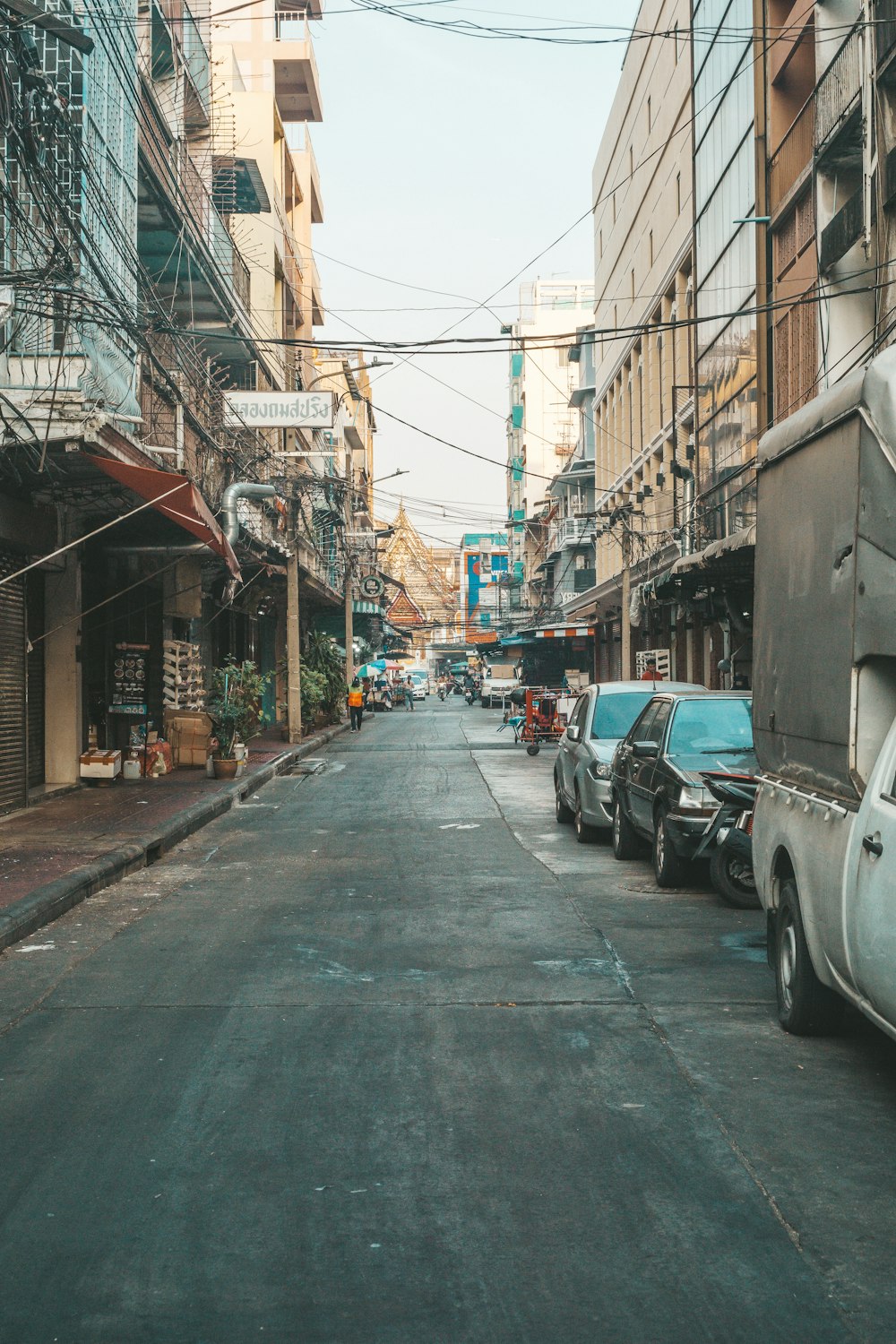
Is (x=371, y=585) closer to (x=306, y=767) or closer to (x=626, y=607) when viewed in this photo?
(x=626, y=607)

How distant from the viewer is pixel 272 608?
4481cm

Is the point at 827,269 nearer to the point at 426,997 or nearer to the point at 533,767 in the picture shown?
the point at 533,767

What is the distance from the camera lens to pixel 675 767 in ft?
38.6

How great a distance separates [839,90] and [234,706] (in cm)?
1388

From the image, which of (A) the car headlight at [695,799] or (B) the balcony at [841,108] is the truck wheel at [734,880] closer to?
(A) the car headlight at [695,799]

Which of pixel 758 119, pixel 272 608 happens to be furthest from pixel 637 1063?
pixel 272 608

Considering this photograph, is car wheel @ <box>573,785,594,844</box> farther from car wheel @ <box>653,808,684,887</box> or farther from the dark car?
car wheel @ <box>653,808,684,887</box>

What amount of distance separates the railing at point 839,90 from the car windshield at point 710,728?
10.4 m

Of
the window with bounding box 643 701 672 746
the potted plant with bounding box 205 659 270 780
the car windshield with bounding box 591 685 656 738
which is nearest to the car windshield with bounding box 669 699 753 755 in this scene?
the window with bounding box 643 701 672 746

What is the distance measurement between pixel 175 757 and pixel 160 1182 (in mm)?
21378

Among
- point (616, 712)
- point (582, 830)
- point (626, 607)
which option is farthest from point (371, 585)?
point (582, 830)

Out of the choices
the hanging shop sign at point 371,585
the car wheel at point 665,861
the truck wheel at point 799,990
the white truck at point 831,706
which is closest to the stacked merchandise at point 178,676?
the car wheel at point 665,861

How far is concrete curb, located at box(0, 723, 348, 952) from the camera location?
9.84m

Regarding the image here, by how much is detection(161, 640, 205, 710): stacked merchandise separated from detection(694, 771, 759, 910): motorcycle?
654 inches
